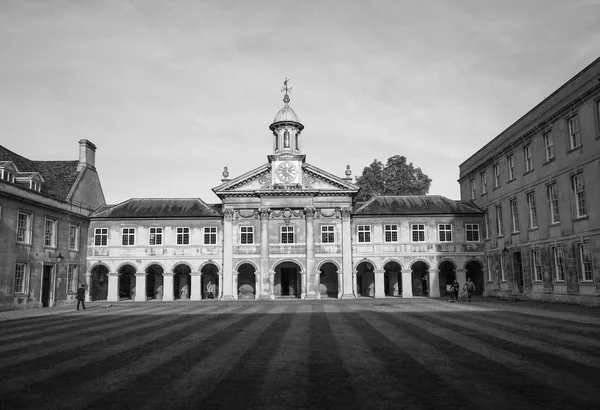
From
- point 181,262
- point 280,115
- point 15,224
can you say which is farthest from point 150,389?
point 280,115

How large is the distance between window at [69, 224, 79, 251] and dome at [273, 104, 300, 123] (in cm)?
2143

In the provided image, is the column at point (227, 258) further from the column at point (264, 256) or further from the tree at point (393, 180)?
the tree at point (393, 180)

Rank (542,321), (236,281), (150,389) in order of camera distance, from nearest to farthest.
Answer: (150,389) < (542,321) < (236,281)

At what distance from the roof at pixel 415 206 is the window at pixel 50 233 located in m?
25.7

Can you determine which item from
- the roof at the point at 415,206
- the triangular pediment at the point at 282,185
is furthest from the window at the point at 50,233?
the roof at the point at 415,206

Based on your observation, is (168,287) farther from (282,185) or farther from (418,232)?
(418,232)

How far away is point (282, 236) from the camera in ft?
149

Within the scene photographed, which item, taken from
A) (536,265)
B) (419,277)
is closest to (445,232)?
(419,277)

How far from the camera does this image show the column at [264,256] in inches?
1726

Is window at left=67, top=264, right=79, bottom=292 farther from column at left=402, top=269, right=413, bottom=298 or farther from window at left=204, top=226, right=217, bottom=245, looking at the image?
column at left=402, top=269, right=413, bottom=298

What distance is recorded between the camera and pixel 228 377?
32.5 ft

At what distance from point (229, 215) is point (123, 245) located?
10.4 meters

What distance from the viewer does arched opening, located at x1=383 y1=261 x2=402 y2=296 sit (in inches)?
1908

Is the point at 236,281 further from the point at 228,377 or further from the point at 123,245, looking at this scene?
the point at 228,377
